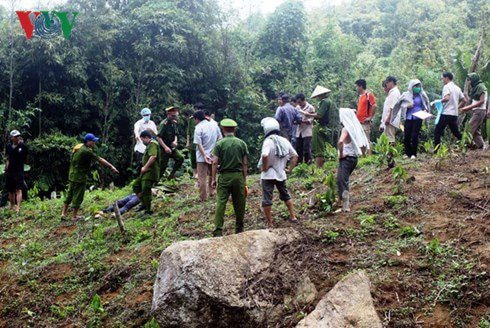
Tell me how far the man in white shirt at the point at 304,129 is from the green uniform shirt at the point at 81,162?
4.17 meters

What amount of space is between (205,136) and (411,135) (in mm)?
3968

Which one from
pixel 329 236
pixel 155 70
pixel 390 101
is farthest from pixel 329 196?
pixel 155 70

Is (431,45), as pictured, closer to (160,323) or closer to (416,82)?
(416,82)

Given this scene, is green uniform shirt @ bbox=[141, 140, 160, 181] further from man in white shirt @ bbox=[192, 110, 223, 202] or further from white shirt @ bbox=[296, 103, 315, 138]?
white shirt @ bbox=[296, 103, 315, 138]

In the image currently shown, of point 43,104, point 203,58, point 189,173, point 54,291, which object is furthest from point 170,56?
point 54,291

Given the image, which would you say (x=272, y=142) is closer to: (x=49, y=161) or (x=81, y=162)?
(x=81, y=162)

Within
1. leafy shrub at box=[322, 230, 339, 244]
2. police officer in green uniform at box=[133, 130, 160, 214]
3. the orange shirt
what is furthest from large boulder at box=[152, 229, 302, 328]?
the orange shirt

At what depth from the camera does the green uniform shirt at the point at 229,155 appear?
21.1 ft

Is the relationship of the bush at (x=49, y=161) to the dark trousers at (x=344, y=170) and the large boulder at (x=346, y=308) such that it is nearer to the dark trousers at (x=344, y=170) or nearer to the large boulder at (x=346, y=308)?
the dark trousers at (x=344, y=170)

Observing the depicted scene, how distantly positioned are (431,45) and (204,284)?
25.2m

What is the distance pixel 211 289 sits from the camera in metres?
4.98

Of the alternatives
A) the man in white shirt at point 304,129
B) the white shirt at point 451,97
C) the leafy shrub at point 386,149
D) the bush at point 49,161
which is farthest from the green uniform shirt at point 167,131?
the bush at point 49,161

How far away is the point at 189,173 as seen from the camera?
12.9 meters

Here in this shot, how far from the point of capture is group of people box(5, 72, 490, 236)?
6508 millimetres
